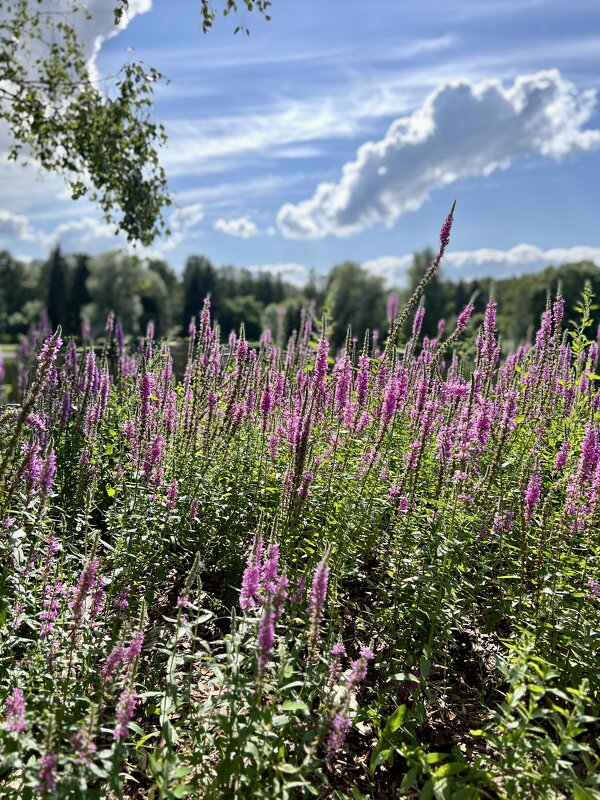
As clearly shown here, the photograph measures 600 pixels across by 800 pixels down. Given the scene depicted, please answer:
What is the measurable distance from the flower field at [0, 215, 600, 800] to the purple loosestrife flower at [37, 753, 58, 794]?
0.07 feet

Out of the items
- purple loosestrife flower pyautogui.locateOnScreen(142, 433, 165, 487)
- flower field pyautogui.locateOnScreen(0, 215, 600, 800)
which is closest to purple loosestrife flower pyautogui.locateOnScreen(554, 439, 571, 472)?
flower field pyautogui.locateOnScreen(0, 215, 600, 800)

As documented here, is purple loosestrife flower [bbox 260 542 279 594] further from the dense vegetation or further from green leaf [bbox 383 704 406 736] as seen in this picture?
the dense vegetation

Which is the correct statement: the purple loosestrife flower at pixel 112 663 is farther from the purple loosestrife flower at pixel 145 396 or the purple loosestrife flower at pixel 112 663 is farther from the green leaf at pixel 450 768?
the purple loosestrife flower at pixel 145 396

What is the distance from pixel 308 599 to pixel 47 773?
203cm

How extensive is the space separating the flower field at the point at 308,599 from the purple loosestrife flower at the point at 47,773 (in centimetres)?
2

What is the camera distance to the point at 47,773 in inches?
101

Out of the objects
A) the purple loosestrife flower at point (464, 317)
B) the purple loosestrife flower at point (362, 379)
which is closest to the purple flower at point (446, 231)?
the purple loosestrife flower at point (464, 317)

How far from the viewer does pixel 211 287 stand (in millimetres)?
92875

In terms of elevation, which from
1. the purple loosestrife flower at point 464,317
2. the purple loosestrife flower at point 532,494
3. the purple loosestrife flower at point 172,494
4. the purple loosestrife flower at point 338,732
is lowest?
the purple loosestrife flower at point 338,732

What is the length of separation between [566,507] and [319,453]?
81.6 inches

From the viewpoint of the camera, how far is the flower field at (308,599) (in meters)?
3.06

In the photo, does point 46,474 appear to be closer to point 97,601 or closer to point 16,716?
point 97,601

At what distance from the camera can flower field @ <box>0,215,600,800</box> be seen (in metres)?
3.06

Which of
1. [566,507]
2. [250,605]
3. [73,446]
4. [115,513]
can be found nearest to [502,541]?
[566,507]
